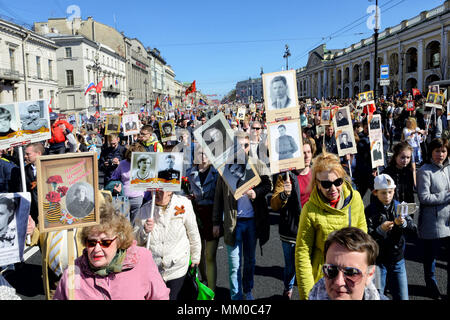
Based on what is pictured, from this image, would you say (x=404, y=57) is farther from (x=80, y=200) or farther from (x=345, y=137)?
(x=80, y=200)

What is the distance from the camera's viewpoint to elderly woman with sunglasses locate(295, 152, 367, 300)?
101 inches

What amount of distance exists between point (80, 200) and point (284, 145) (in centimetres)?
190

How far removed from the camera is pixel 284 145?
3479mm

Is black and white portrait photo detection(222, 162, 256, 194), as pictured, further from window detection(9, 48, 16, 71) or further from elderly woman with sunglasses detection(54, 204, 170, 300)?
window detection(9, 48, 16, 71)

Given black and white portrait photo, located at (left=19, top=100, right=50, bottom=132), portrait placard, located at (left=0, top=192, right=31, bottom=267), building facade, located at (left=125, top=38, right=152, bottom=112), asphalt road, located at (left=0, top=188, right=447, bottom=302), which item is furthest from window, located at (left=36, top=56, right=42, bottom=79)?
portrait placard, located at (left=0, top=192, right=31, bottom=267)

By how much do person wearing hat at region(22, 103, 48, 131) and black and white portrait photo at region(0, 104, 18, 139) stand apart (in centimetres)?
13

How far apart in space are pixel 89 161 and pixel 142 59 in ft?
299

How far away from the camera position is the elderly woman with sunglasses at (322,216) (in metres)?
2.57

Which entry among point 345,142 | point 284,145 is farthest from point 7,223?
point 345,142

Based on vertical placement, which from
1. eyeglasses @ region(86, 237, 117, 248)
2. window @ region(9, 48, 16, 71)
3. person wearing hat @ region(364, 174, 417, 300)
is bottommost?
person wearing hat @ region(364, 174, 417, 300)

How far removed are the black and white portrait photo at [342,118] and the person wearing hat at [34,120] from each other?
14.2ft

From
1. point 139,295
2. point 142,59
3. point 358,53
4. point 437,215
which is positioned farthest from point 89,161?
point 142,59
